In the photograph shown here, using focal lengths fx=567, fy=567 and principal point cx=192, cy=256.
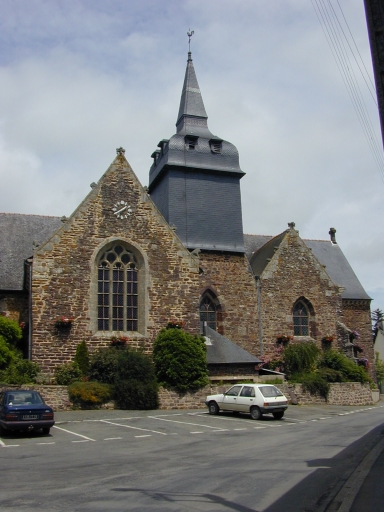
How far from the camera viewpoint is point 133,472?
9953 millimetres

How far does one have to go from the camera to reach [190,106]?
34750 millimetres

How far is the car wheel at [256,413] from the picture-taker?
1912 cm

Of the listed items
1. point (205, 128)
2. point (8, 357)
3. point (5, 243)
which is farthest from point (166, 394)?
point (205, 128)

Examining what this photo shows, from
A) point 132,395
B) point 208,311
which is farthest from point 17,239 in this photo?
point 132,395

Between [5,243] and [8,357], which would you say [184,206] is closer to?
[5,243]

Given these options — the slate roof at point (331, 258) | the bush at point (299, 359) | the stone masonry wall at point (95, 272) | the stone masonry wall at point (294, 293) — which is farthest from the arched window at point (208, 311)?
Result: the slate roof at point (331, 258)

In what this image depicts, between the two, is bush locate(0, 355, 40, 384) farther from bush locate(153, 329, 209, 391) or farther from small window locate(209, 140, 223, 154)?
small window locate(209, 140, 223, 154)

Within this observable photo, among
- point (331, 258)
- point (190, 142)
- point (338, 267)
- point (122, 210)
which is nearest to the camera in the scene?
point (122, 210)

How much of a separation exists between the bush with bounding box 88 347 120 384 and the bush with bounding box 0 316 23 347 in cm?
311

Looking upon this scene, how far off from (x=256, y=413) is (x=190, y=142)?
60.1 feet

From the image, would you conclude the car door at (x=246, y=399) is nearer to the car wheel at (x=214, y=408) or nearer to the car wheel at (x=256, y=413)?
the car wheel at (x=256, y=413)

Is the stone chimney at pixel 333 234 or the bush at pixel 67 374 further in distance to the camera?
the stone chimney at pixel 333 234

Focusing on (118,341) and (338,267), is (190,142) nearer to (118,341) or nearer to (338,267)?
(338,267)

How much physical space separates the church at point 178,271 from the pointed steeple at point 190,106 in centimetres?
8
